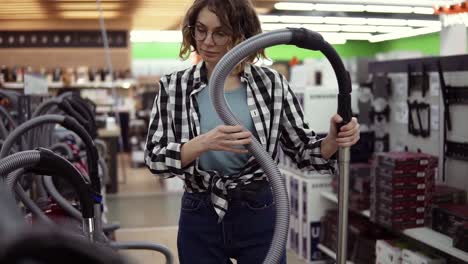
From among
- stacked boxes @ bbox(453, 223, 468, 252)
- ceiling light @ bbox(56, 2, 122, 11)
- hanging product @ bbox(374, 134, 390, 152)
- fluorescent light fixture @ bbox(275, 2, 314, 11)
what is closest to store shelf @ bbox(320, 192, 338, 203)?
hanging product @ bbox(374, 134, 390, 152)

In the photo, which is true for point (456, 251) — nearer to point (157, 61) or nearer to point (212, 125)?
point (212, 125)

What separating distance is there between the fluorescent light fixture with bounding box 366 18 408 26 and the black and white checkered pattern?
6.48 meters

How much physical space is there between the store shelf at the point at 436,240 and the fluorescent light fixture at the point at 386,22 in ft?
17.1

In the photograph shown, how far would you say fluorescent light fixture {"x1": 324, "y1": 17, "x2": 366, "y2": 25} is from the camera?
6.80 meters

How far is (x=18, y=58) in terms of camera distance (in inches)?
405

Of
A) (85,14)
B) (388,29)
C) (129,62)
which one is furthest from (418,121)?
(129,62)

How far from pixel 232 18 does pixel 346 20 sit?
6.10m

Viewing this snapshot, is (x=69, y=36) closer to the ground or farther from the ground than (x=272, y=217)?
farther from the ground

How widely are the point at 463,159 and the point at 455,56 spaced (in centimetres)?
63

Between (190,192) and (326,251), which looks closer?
(190,192)

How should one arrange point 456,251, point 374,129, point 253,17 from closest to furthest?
1. point 253,17
2. point 456,251
3. point 374,129

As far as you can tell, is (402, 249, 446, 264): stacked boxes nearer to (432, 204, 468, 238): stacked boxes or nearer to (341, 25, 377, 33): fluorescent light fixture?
(432, 204, 468, 238): stacked boxes

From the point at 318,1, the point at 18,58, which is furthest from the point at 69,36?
the point at 318,1

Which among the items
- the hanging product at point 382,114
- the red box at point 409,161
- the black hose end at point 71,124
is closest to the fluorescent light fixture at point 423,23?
the hanging product at point 382,114
